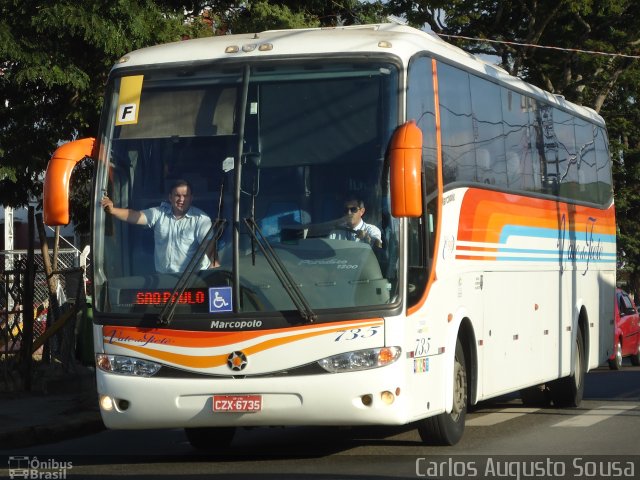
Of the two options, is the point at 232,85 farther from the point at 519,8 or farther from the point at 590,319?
the point at 519,8

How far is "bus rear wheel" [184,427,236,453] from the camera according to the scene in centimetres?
1206

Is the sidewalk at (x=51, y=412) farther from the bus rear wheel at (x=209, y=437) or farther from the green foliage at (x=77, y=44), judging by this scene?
→ the green foliage at (x=77, y=44)

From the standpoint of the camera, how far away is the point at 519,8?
102 feet

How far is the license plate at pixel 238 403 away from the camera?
33.0 feet

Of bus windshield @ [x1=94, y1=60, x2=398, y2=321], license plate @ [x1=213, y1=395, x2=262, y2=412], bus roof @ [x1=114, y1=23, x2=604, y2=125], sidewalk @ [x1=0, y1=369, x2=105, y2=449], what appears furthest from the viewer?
sidewalk @ [x1=0, y1=369, x2=105, y2=449]

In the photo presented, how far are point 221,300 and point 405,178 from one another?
179 centimetres

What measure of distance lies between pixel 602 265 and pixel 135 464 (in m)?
9.62

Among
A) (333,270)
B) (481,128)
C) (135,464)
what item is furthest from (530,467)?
(481,128)

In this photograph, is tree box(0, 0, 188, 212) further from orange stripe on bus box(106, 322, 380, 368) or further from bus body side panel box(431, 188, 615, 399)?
orange stripe on bus box(106, 322, 380, 368)

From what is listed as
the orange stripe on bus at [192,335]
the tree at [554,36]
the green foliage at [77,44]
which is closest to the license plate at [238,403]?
the orange stripe on bus at [192,335]

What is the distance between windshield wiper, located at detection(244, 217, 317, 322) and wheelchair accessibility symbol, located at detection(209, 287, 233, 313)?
1.35ft

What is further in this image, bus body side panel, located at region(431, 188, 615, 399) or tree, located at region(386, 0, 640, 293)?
tree, located at region(386, 0, 640, 293)

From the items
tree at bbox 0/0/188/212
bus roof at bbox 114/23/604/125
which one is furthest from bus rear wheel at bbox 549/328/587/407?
tree at bbox 0/0/188/212

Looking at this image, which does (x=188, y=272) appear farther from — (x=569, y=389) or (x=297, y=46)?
(x=569, y=389)
